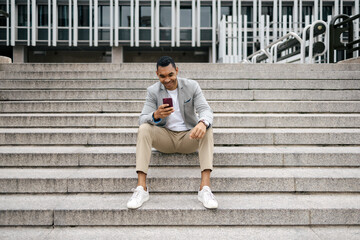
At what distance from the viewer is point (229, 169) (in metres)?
3.33

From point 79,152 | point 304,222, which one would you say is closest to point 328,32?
point 304,222

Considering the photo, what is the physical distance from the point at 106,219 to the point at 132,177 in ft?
1.74

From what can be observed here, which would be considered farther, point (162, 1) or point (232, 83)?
point (162, 1)

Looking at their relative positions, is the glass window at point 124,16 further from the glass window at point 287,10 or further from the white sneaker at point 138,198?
the white sneaker at point 138,198

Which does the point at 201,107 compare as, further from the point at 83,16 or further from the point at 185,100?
the point at 83,16

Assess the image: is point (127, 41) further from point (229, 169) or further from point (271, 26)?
point (229, 169)

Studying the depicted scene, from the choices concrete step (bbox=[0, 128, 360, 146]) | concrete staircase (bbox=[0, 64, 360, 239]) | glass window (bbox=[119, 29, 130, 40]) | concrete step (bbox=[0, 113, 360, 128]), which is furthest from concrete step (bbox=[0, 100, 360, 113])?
glass window (bbox=[119, 29, 130, 40])

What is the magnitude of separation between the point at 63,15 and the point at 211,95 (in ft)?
58.7

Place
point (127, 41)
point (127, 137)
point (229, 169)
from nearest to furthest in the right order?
point (229, 169)
point (127, 137)
point (127, 41)

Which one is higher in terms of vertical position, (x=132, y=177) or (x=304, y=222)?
(x=132, y=177)

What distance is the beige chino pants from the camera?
283 centimetres

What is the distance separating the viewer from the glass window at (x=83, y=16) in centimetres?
1952

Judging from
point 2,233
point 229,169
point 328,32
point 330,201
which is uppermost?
point 328,32

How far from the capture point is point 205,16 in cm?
2000
